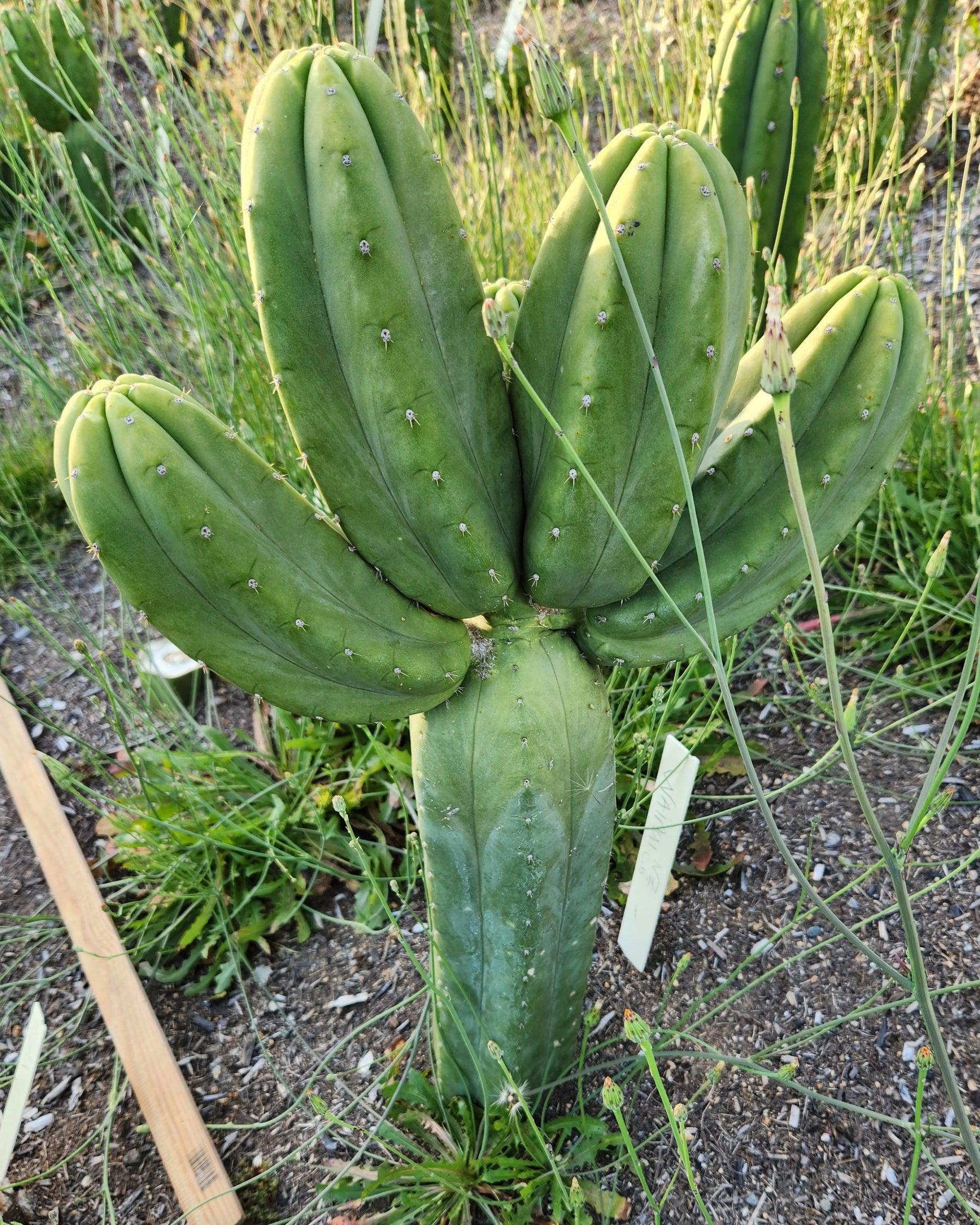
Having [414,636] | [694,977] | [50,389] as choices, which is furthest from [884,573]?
[50,389]

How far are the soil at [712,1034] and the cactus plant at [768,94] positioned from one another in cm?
110

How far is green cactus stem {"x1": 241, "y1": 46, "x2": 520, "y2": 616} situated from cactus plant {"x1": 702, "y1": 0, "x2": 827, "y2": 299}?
3.76ft

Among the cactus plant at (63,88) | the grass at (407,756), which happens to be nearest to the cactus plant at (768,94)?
the grass at (407,756)

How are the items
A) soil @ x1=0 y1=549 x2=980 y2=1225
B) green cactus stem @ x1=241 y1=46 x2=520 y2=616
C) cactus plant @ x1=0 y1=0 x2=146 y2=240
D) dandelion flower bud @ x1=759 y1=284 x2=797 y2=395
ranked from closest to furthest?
dandelion flower bud @ x1=759 y1=284 x2=797 y2=395 → green cactus stem @ x1=241 y1=46 x2=520 y2=616 → soil @ x1=0 y1=549 x2=980 y2=1225 → cactus plant @ x1=0 y1=0 x2=146 y2=240

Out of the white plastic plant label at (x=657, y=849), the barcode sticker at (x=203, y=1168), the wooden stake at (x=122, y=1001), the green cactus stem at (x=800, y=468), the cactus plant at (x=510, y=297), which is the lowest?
the barcode sticker at (x=203, y=1168)

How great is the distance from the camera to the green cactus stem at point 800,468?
985 mm

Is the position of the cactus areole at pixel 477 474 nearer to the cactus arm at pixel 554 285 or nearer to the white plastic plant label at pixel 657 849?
the cactus arm at pixel 554 285

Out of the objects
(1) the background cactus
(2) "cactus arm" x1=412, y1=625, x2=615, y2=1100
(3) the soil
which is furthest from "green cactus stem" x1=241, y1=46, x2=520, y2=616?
(1) the background cactus

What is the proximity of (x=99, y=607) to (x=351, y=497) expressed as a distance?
2.05 metres

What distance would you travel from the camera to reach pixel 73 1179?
4.87 feet

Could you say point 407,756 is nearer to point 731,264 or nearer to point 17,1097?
point 17,1097

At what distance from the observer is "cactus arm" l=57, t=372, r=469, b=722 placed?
82 cm

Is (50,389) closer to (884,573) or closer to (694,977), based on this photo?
(694,977)

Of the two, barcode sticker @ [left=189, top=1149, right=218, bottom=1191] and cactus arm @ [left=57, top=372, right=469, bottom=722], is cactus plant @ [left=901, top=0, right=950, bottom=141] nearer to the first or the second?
cactus arm @ [left=57, top=372, right=469, bottom=722]
